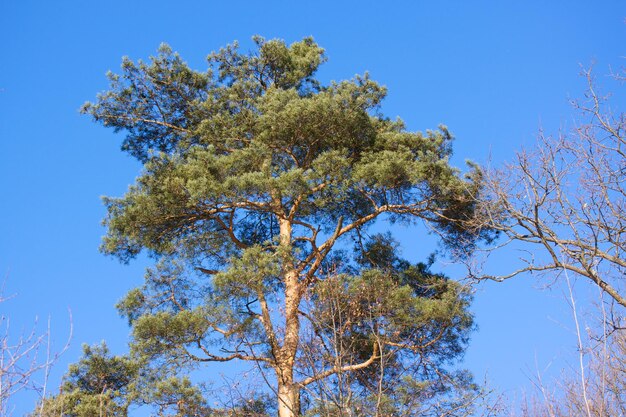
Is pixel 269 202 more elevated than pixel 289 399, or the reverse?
pixel 269 202

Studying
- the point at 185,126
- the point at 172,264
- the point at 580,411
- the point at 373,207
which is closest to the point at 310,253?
the point at 373,207

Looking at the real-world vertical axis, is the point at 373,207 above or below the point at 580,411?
above

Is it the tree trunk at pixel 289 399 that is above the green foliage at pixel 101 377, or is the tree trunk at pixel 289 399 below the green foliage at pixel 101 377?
below

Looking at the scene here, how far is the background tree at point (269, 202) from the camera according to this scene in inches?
415

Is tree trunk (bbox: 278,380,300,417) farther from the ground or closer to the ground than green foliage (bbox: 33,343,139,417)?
closer to the ground

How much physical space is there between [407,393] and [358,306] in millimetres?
1281

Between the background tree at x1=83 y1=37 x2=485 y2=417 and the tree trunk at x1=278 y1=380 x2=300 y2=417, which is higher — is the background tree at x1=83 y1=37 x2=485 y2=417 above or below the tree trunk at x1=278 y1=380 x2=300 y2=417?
above

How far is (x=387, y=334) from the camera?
10.3 metres

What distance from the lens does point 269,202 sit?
11.7 meters

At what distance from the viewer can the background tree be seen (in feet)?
34.6

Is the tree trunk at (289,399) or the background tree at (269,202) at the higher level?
the background tree at (269,202)

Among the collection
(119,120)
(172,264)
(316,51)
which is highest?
(316,51)

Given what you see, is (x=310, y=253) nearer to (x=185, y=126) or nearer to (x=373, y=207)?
(x=373, y=207)

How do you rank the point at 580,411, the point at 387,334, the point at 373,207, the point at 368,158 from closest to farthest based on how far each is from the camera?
the point at 580,411
the point at 387,334
the point at 368,158
the point at 373,207
